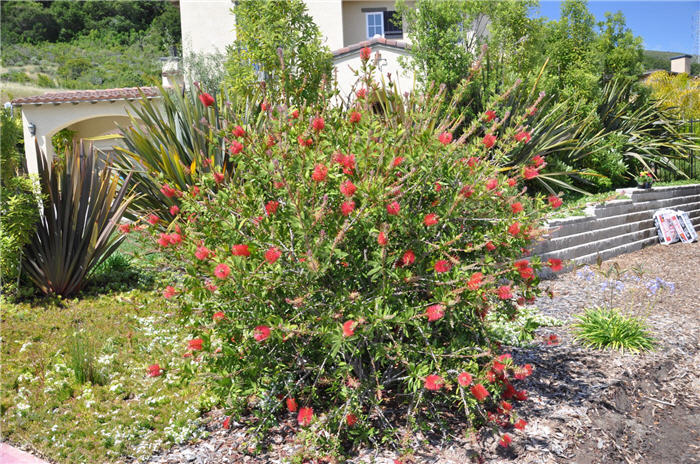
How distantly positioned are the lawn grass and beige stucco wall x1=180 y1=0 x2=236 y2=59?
14.4 m

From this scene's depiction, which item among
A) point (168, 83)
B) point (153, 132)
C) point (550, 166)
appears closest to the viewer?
point (153, 132)

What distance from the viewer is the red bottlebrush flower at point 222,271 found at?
8.00ft

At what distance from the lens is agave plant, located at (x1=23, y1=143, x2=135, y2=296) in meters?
5.53

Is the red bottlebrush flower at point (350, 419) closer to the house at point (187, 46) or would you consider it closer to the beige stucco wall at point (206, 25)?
the house at point (187, 46)

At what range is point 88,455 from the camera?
2.96 metres

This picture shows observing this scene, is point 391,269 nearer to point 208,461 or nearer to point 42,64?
point 208,461

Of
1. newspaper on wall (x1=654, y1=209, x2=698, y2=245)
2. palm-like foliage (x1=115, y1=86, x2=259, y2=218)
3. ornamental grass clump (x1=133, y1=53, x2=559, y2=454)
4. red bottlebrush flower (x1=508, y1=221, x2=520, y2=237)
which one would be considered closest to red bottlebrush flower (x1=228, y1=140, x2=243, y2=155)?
ornamental grass clump (x1=133, y1=53, x2=559, y2=454)

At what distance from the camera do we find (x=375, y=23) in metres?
18.5

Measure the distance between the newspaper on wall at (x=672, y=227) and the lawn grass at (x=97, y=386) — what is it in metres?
8.99

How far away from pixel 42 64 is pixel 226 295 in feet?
149

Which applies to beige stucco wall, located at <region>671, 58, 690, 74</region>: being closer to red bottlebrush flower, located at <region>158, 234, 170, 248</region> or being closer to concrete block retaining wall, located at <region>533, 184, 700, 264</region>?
concrete block retaining wall, located at <region>533, 184, 700, 264</region>

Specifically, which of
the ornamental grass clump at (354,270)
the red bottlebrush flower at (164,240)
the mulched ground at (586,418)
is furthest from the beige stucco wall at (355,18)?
the red bottlebrush flower at (164,240)

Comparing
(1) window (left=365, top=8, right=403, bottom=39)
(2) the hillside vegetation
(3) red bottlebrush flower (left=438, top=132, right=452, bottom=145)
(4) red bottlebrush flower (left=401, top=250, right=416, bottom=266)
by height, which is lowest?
(4) red bottlebrush flower (left=401, top=250, right=416, bottom=266)

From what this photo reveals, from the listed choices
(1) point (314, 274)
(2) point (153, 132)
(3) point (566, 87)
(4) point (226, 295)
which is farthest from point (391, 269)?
(3) point (566, 87)
